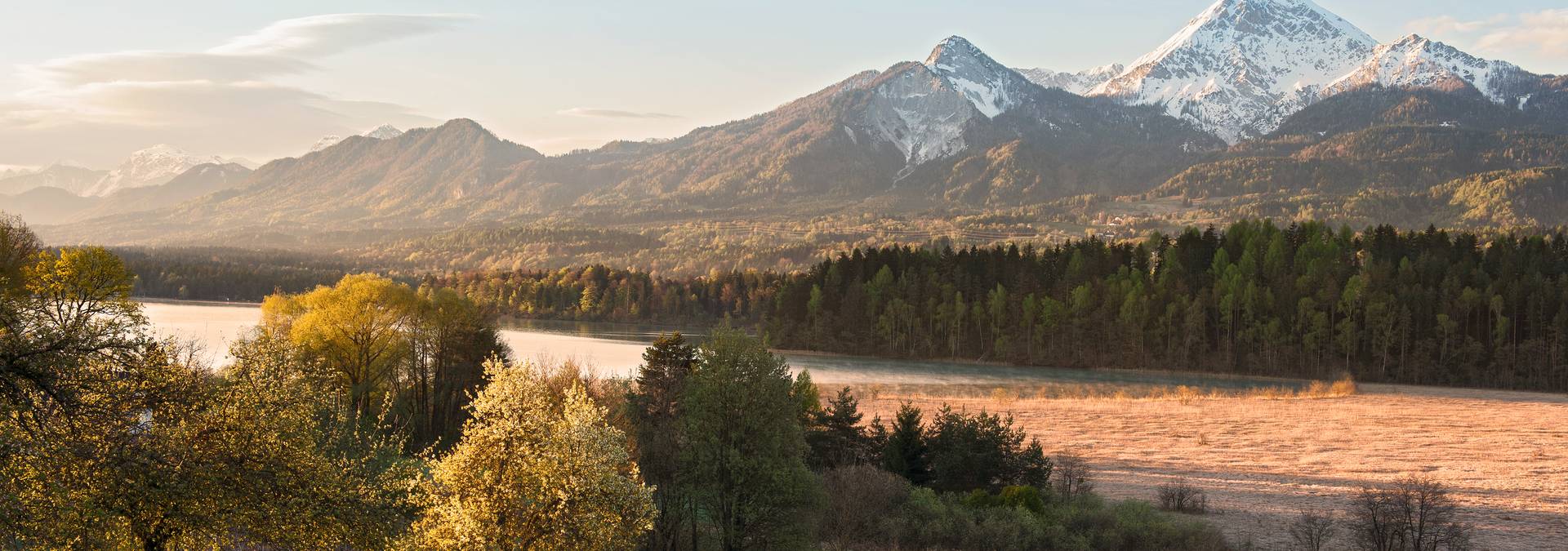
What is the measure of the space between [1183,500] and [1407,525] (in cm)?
714

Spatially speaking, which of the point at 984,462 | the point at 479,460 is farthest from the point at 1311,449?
the point at 479,460

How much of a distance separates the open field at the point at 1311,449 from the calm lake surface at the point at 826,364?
18445mm

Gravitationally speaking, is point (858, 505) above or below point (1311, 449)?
below

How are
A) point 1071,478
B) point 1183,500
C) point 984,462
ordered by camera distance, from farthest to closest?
point 1071,478 < point 984,462 < point 1183,500

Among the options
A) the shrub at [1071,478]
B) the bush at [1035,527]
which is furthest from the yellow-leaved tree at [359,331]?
the shrub at [1071,478]

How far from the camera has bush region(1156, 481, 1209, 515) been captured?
110 feet

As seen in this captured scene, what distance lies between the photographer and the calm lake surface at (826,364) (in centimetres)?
8711

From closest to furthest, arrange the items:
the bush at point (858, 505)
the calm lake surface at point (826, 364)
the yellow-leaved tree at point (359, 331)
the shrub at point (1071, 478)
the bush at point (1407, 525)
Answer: the bush at point (1407, 525), the bush at point (858, 505), the shrub at point (1071, 478), the yellow-leaved tree at point (359, 331), the calm lake surface at point (826, 364)

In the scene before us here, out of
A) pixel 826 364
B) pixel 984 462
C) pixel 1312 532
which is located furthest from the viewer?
pixel 826 364

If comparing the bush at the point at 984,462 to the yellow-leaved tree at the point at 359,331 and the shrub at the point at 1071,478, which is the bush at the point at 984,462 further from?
the yellow-leaved tree at the point at 359,331

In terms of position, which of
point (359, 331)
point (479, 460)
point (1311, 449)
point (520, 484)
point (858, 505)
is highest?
point (359, 331)

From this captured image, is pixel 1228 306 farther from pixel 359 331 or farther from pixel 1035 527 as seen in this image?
pixel 1035 527

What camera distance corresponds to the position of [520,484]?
68.3 feet

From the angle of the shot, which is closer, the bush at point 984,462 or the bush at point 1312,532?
the bush at point 1312,532
